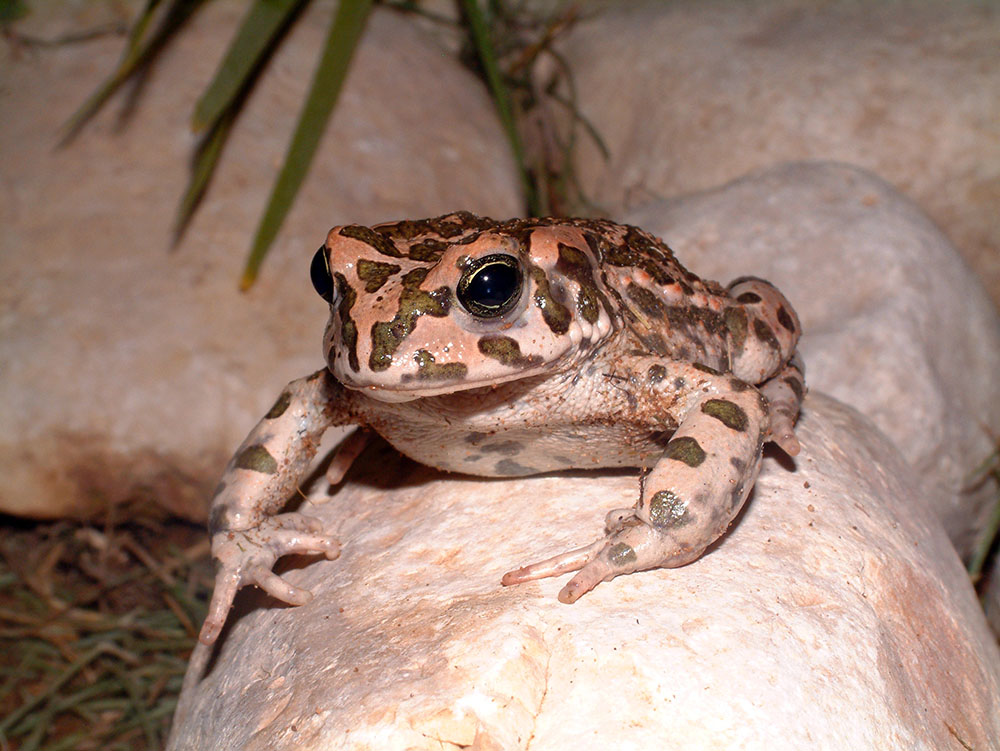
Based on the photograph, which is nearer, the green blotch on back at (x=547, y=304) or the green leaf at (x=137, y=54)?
the green blotch on back at (x=547, y=304)

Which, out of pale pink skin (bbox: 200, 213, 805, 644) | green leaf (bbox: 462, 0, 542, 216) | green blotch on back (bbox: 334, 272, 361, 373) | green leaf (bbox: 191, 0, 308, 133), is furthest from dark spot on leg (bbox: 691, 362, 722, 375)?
green leaf (bbox: 462, 0, 542, 216)

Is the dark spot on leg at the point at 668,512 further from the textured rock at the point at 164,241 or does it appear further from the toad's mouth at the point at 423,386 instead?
the textured rock at the point at 164,241

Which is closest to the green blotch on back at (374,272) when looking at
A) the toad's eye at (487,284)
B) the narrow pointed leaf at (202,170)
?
the toad's eye at (487,284)

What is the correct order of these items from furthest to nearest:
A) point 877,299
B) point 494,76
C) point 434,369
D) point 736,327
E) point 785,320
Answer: point 494,76 → point 877,299 → point 785,320 → point 736,327 → point 434,369

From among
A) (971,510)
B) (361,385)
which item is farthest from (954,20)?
(361,385)

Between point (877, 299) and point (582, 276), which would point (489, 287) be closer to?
point (582, 276)

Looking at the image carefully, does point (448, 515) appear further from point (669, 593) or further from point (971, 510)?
point (971, 510)

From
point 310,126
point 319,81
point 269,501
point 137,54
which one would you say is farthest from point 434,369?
point 137,54

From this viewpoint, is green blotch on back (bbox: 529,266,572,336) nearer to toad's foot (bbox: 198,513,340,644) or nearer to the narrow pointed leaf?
toad's foot (bbox: 198,513,340,644)
